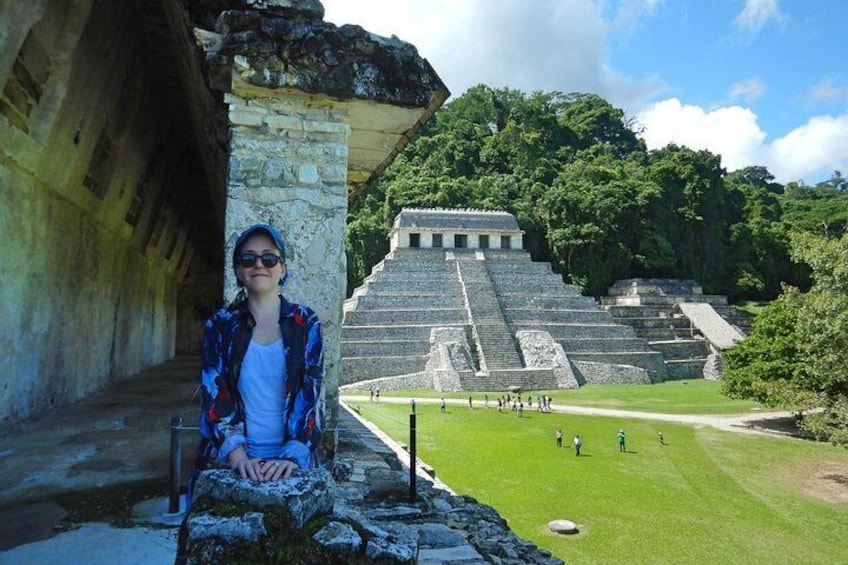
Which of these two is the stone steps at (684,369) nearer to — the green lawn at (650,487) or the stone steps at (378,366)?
the stone steps at (378,366)

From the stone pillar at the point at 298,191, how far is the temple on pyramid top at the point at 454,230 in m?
29.2

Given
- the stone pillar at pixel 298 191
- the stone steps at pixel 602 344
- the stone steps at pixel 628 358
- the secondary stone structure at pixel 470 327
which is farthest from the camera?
the stone steps at pixel 602 344

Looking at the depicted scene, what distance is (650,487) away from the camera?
9.06 meters

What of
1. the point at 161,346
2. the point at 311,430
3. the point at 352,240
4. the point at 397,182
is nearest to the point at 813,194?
the point at 397,182

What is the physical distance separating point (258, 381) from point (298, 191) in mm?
1599

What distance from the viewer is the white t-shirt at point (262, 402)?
1.77m

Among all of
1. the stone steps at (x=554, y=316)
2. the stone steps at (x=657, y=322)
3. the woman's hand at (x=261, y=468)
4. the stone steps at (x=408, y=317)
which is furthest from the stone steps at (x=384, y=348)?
the woman's hand at (x=261, y=468)

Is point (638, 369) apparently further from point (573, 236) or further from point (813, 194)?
point (813, 194)

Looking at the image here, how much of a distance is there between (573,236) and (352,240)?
15.9 metres

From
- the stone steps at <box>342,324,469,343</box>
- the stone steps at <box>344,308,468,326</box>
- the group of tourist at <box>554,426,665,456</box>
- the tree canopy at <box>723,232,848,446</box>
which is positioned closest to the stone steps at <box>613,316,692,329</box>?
the stone steps at <box>344,308,468,326</box>

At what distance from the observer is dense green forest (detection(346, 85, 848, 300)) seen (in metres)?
39.6

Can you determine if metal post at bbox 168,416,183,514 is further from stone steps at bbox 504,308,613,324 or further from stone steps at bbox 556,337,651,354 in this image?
stone steps at bbox 504,308,613,324

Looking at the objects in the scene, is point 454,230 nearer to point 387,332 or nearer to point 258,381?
point 387,332

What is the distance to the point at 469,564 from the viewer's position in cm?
256
